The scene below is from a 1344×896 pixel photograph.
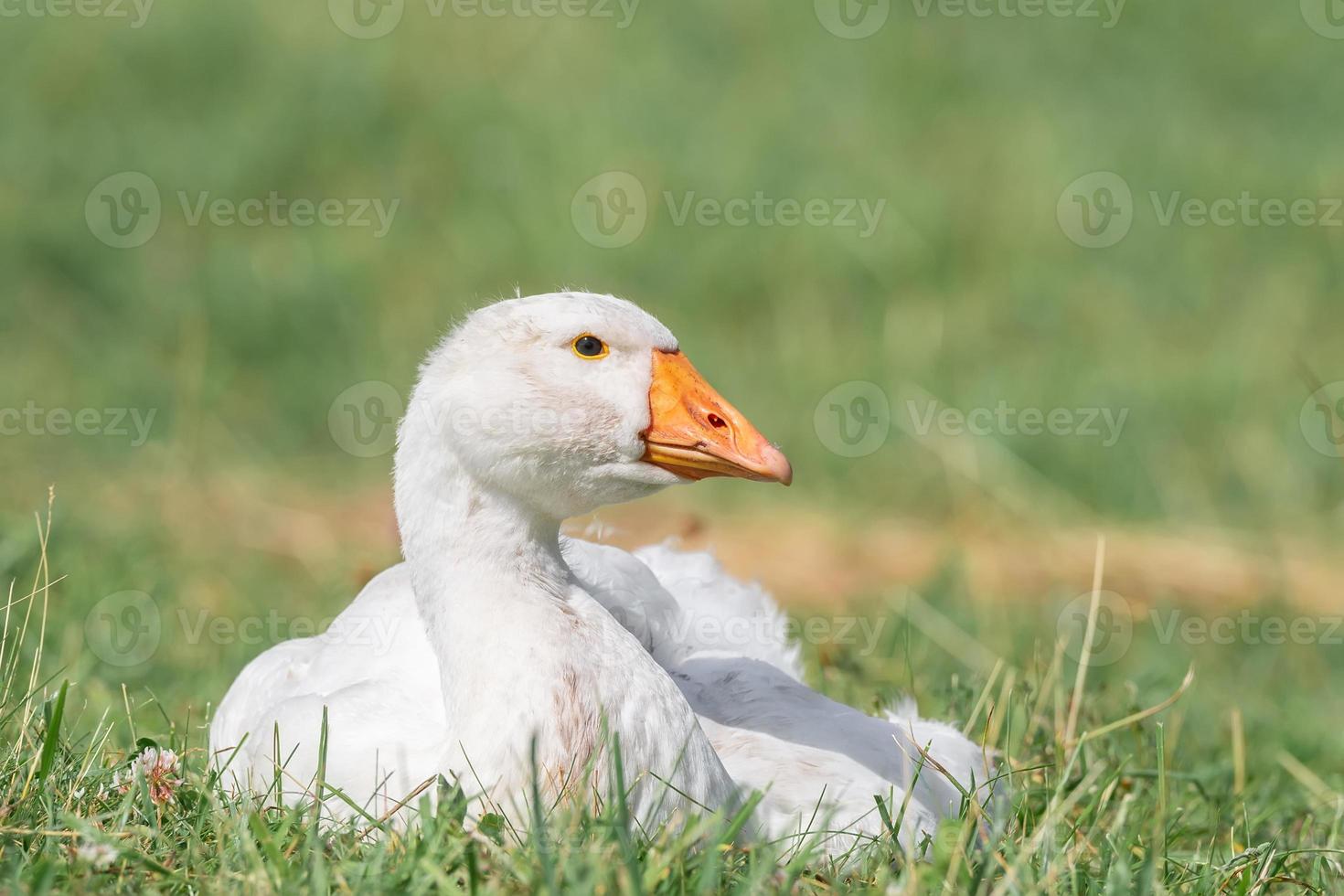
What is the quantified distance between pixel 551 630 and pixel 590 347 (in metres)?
0.71

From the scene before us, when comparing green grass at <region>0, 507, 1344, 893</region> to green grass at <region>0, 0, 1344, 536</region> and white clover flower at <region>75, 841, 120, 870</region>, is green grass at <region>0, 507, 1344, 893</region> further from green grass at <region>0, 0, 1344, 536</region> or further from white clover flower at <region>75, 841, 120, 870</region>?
green grass at <region>0, 0, 1344, 536</region>

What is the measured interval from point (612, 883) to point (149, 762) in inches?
52.9

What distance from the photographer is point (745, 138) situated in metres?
13.2

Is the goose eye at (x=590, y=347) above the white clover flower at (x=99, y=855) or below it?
above

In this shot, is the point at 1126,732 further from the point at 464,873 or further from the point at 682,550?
the point at 464,873

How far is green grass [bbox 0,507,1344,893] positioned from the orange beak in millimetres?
888

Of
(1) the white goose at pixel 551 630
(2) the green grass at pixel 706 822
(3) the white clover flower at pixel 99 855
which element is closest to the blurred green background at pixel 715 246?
(2) the green grass at pixel 706 822

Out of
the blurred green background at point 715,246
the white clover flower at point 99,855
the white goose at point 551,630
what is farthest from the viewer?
the blurred green background at point 715,246

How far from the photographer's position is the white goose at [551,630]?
3465 millimetres

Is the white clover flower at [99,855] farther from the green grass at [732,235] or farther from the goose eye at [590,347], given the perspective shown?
the green grass at [732,235]

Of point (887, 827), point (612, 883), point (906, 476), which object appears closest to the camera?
point (612, 883)

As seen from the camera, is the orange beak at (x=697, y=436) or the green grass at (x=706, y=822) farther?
the orange beak at (x=697, y=436)

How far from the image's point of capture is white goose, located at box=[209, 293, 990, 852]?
3.46 metres

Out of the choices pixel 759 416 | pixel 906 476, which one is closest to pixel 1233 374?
pixel 906 476
